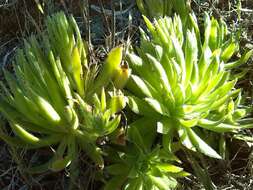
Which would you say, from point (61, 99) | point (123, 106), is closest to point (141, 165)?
point (123, 106)

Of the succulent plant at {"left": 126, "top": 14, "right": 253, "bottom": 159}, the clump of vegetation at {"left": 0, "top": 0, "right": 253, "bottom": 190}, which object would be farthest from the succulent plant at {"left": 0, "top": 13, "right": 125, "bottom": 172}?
the succulent plant at {"left": 126, "top": 14, "right": 253, "bottom": 159}

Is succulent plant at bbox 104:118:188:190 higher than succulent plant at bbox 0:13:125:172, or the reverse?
succulent plant at bbox 0:13:125:172

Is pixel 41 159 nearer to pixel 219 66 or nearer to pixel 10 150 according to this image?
pixel 10 150

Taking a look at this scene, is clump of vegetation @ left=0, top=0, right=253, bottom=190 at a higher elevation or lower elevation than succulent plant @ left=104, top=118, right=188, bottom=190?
higher

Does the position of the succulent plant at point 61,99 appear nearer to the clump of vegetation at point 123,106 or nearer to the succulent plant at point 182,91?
the clump of vegetation at point 123,106

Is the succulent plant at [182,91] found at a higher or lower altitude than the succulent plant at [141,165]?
higher

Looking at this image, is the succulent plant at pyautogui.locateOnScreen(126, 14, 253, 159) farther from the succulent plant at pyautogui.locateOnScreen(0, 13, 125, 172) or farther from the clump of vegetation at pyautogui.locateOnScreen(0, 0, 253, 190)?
the succulent plant at pyautogui.locateOnScreen(0, 13, 125, 172)

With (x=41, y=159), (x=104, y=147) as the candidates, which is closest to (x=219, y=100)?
(x=104, y=147)

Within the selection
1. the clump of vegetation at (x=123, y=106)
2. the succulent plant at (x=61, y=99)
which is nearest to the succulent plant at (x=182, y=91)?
the clump of vegetation at (x=123, y=106)

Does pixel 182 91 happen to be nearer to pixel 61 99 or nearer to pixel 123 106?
pixel 123 106
